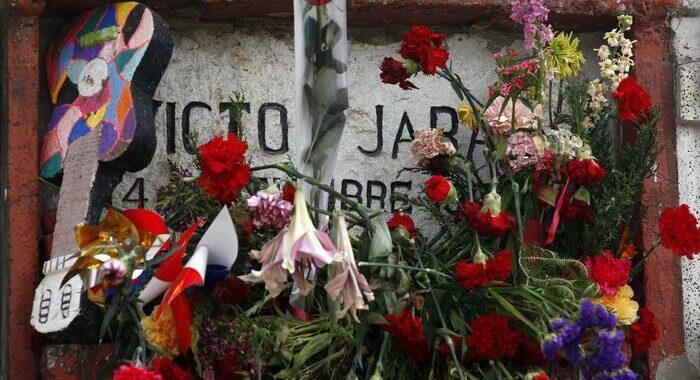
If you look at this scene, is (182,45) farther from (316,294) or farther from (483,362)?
(483,362)

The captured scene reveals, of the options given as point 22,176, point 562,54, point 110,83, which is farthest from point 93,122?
point 562,54

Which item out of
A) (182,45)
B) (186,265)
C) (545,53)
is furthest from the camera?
(182,45)

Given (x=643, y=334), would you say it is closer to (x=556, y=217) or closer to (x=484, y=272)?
(x=556, y=217)

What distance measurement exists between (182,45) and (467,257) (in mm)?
888

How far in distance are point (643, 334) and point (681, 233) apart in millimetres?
→ 239

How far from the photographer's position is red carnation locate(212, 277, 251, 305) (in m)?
2.70

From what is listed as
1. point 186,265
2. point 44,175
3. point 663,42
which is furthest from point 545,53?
point 44,175

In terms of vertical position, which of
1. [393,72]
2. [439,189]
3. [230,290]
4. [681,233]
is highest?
[393,72]

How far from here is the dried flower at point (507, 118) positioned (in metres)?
3.01

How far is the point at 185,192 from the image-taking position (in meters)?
2.91

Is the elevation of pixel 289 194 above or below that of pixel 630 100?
below

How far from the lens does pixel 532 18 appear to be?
9.62ft

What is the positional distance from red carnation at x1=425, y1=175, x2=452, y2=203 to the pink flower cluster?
0.37 meters

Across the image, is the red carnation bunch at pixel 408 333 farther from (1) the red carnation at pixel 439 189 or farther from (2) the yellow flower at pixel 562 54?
(2) the yellow flower at pixel 562 54
